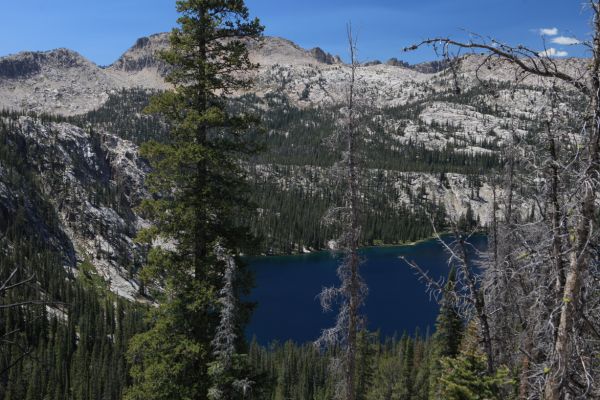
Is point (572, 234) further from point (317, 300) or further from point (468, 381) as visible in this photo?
point (317, 300)

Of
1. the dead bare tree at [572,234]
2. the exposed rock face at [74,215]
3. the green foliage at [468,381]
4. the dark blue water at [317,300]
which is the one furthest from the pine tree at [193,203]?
the exposed rock face at [74,215]

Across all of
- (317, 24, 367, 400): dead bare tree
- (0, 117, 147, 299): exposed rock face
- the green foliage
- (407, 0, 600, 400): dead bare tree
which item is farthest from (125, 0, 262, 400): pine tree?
(0, 117, 147, 299): exposed rock face

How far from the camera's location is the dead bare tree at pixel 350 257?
47.2 feet

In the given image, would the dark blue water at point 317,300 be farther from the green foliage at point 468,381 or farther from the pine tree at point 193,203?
the green foliage at point 468,381

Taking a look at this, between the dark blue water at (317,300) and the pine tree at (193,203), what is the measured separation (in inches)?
2342

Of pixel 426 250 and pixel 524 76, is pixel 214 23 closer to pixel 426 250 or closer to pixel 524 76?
pixel 524 76

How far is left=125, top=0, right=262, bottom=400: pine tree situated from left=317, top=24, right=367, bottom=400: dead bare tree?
9.73ft

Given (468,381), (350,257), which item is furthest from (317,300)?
(468,381)

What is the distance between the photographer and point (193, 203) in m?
14.2

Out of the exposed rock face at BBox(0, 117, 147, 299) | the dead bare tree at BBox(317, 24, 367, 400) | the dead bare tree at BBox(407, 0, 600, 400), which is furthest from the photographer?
the exposed rock face at BBox(0, 117, 147, 299)

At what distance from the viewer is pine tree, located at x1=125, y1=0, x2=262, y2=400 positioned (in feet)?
44.9

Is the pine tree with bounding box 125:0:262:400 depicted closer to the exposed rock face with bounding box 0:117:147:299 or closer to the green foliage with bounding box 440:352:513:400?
the green foliage with bounding box 440:352:513:400

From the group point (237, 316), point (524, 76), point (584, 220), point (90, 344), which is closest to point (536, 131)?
point (524, 76)

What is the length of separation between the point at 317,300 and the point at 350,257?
109307mm
